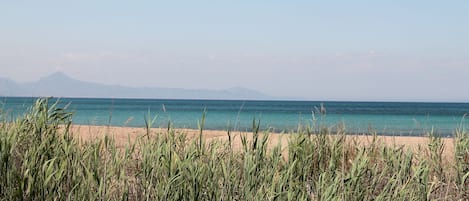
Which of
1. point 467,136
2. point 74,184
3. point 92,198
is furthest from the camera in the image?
point 467,136

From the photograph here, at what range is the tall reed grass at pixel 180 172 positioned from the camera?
4.80 metres

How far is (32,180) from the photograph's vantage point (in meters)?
4.66

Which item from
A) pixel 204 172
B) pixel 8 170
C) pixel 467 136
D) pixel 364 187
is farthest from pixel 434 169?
pixel 8 170

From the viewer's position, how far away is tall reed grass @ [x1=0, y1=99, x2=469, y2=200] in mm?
4797

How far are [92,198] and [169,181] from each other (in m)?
0.60

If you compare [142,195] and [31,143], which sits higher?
[31,143]

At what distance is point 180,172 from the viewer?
4871mm

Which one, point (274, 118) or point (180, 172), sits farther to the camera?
point (274, 118)

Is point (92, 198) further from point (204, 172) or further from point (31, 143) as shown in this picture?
point (31, 143)

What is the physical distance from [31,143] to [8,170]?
85 centimetres

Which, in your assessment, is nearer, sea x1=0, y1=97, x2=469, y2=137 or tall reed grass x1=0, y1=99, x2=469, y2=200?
tall reed grass x1=0, y1=99, x2=469, y2=200

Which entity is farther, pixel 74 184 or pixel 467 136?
pixel 467 136

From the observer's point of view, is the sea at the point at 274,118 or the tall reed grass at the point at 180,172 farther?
the sea at the point at 274,118

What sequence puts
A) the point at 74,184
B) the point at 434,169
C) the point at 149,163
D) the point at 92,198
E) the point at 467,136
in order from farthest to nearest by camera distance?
the point at 467,136 → the point at 434,169 → the point at 149,163 → the point at 74,184 → the point at 92,198
